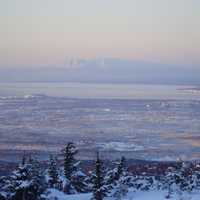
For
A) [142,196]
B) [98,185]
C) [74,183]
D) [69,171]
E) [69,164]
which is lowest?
[142,196]

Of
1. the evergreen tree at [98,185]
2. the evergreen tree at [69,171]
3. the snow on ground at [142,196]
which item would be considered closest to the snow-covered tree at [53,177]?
the evergreen tree at [69,171]

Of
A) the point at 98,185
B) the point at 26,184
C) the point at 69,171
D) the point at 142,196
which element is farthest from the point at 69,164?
the point at 26,184

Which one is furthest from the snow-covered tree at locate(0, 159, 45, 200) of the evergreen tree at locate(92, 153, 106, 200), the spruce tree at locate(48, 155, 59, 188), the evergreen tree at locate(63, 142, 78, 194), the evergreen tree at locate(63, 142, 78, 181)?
the evergreen tree at locate(63, 142, 78, 181)

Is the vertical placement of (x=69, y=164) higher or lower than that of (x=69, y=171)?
higher

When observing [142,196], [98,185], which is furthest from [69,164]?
[142,196]

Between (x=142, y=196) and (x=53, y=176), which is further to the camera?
(x=53, y=176)

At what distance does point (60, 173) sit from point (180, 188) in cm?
591

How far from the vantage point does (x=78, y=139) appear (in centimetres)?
4625

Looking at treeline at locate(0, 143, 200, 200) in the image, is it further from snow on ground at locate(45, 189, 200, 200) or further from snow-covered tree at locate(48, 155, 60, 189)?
snow on ground at locate(45, 189, 200, 200)

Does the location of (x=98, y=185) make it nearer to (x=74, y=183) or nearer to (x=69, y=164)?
(x=74, y=183)

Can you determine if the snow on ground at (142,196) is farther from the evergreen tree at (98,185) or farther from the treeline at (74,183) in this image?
the evergreen tree at (98,185)

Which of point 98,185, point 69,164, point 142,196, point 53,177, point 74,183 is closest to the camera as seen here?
point 142,196

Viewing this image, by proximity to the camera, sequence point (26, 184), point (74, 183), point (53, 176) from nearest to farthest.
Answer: point (26, 184)
point (74, 183)
point (53, 176)

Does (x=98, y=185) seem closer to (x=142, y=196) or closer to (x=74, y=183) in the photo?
(x=142, y=196)
